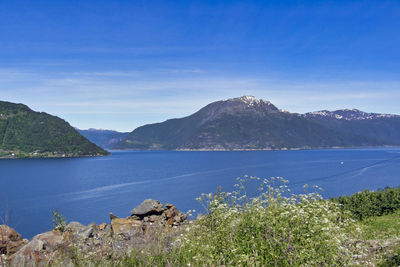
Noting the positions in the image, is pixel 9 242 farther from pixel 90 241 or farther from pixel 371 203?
pixel 371 203

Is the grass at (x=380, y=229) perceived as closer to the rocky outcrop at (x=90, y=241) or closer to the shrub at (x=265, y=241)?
the shrub at (x=265, y=241)

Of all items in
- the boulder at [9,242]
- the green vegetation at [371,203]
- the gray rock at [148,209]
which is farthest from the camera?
the gray rock at [148,209]

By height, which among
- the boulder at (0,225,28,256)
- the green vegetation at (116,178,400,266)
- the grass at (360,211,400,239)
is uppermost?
the green vegetation at (116,178,400,266)

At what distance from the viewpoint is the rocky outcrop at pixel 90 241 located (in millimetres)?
7488

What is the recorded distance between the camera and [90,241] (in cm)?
993

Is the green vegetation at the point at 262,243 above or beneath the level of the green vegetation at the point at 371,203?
above

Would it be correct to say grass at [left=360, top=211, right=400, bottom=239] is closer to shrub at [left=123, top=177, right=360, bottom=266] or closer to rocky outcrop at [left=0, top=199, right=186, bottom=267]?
shrub at [left=123, top=177, right=360, bottom=266]

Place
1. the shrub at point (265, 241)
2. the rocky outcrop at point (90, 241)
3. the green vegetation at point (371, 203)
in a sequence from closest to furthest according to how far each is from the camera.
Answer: the shrub at point (265, 241), the rocky outcrop at point (90, 241), the green vegetation at point (371, 203)

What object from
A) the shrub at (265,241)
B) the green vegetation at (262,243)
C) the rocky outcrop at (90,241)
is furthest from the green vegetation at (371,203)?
the shrub at (265,241)

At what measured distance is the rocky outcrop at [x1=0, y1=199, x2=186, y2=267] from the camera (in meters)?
7.49

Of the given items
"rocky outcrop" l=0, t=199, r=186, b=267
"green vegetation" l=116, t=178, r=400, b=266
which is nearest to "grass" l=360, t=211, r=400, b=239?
"green vegetation" l=116, t=178, r=400, b=266

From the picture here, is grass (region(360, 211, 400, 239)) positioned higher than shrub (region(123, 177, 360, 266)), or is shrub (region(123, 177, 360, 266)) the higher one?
shrub (region(123, 177, 360, 266))

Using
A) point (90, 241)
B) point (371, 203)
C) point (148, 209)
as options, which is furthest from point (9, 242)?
point (371, 203)

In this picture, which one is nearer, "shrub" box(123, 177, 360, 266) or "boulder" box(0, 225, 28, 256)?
"shrub" box(123, 177, 360, 266)
